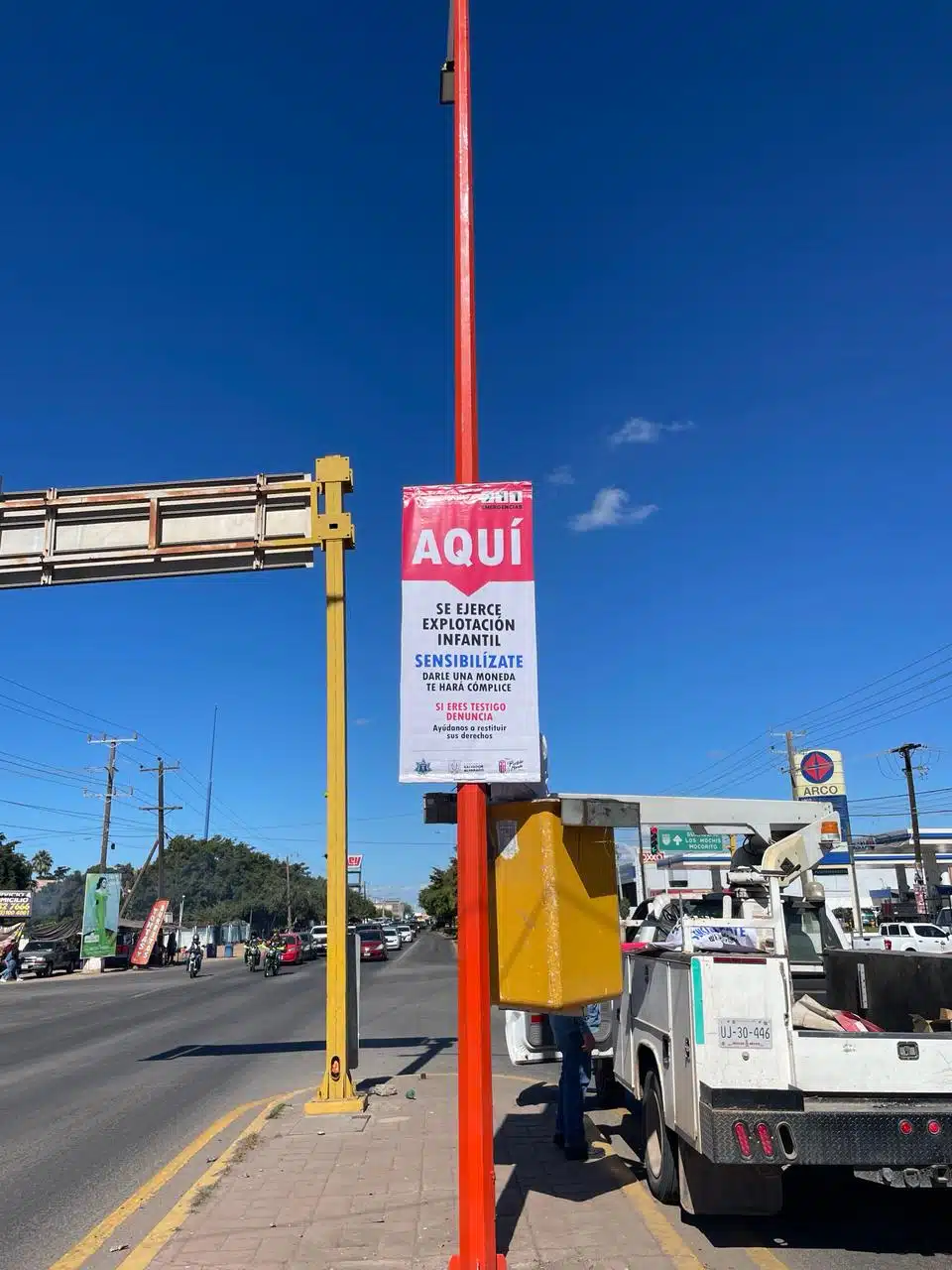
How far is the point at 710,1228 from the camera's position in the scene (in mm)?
5199

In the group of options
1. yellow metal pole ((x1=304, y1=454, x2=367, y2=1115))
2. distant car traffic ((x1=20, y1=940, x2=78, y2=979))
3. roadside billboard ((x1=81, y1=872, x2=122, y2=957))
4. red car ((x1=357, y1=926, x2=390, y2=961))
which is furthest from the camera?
red car ((x1=357, y1=926, x2=390, y2=961))

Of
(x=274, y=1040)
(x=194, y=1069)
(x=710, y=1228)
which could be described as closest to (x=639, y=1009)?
(x=710, y=1228)

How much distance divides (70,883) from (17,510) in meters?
49.8

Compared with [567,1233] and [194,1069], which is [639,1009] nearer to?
[567,1233]

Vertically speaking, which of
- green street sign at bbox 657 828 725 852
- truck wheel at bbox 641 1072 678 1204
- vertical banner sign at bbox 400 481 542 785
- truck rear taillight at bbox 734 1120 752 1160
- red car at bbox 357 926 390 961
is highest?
vertical banner sign at bbox 400 481 542 785

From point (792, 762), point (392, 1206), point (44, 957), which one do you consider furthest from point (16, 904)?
point (392, 1206)

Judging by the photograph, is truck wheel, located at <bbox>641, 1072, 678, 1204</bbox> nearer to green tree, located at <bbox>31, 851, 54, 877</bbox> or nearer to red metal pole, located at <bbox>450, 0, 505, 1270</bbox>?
red metal pole, located at <bbox>450, 0, 505, 1270</bbox>

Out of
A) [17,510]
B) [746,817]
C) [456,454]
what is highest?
[17,510]

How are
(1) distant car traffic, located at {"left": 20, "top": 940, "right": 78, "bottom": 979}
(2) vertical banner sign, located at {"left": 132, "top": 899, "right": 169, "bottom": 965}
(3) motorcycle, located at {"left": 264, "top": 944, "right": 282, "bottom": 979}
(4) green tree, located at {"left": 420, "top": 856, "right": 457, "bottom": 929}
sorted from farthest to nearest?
1. (4) green tree, located at {"left": 420, "top": 856, "right": 457, "bottom": 929}
2. (2) vertical banner sign, located at {"left": 132, "top": 899, "right": 169, "bottom": 965}
3. (1) distant car traffic, located at {"left": 20, "top": 940, "right": 78, "bottom": 979}
4. (3) motorcycle, located at {"left": 264, "top": 944, "right": 282, "bottom": 979}

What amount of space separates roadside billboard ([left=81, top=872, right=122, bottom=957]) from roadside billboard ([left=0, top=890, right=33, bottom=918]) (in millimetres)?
9792

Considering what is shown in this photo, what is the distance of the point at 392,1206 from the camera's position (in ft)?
18.3

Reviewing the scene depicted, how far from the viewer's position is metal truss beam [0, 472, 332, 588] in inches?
390

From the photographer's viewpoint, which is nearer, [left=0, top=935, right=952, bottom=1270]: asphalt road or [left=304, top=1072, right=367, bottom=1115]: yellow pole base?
[left=0, top=935, right=952, bottom=1270]: asphalt road

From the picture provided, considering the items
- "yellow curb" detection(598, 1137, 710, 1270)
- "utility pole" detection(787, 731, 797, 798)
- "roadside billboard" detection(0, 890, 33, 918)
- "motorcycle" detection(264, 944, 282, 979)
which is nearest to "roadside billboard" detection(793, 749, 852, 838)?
"utility pole" detection(787, 731, 797, 798)
